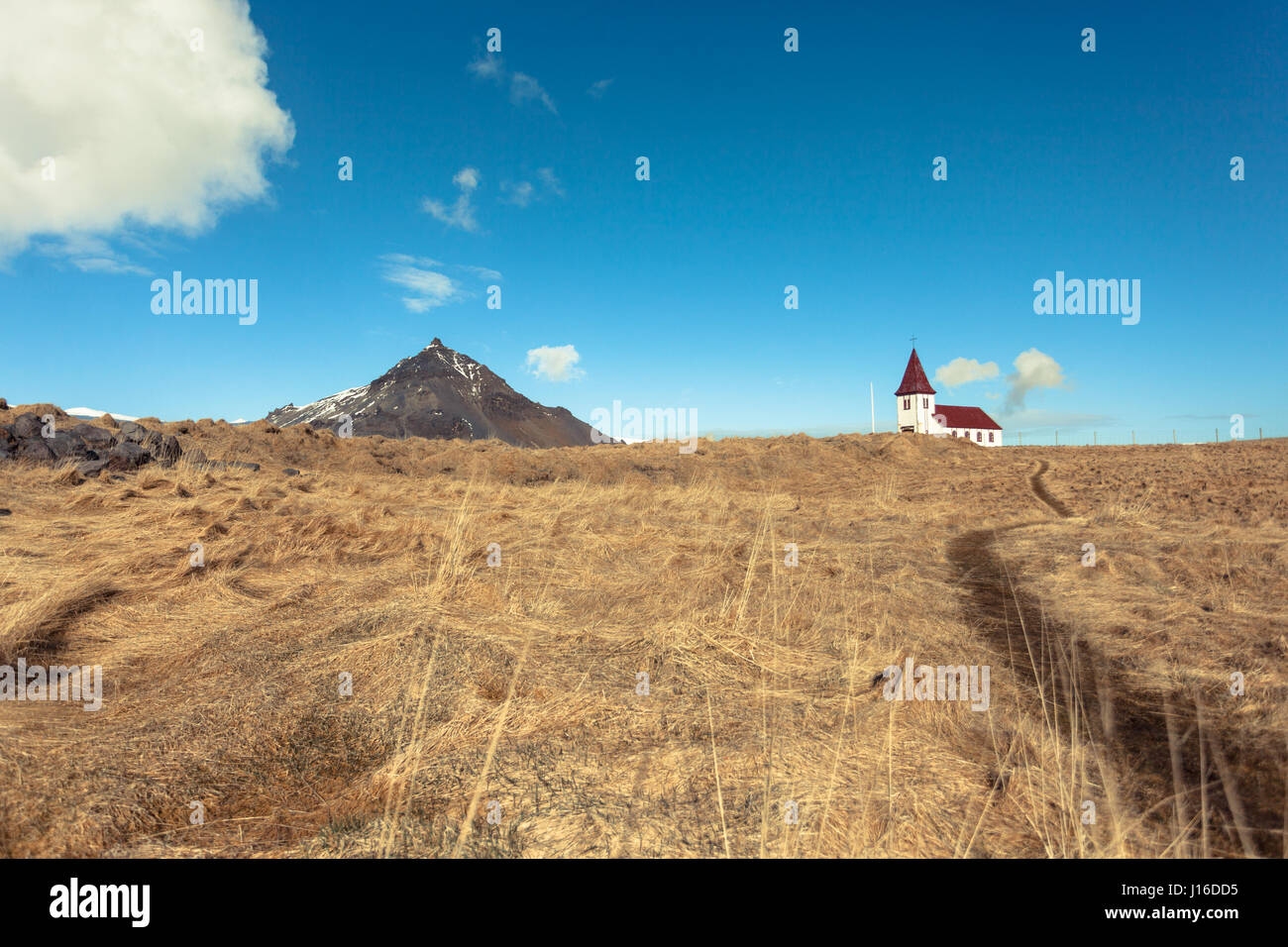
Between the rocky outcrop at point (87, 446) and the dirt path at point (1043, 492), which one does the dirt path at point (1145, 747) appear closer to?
the dirt path at point (1043, 492)

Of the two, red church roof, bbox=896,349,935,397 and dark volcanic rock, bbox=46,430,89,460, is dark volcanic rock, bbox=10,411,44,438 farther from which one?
red church roof, bbox=896,349,935,397

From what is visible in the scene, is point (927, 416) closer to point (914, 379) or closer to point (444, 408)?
point (914, 379)

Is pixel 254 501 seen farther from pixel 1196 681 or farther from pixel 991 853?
pixel 1196 681

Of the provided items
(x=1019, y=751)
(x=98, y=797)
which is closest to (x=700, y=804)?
(x=1019, y=751)

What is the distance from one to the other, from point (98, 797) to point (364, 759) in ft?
3.96

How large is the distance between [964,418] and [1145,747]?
71.0 m

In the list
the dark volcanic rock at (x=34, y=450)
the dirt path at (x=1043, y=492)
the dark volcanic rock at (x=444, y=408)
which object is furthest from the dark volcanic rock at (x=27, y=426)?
the dark volcanic rock at (x=444, y=408)

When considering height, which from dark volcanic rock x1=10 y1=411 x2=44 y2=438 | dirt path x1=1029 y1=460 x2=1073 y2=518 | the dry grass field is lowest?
the dry grass field

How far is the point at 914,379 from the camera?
205 ft

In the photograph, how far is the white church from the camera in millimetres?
62000

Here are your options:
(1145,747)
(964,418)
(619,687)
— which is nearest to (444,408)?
(964,418)

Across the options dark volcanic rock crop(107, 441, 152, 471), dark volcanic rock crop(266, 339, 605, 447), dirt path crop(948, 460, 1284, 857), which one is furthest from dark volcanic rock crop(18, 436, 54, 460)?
dark volcanic rock crop(266, 339, 605, 447)

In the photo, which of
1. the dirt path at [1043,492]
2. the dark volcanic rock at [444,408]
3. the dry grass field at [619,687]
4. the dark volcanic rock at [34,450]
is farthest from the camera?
the dark volcanic rock at [444,408]

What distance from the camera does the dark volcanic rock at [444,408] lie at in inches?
2354
